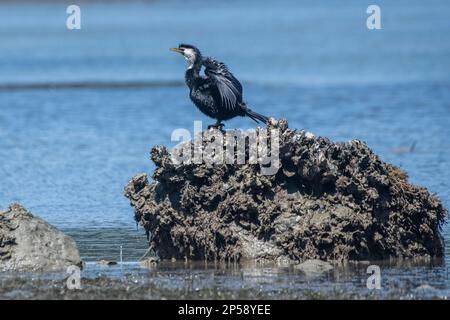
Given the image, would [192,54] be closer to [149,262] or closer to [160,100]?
[149,262]

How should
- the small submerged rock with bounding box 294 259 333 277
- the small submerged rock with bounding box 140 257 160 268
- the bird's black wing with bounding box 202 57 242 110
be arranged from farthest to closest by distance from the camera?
the bird's black wing with bounding box 202 57 242 110 → the small submerged rock with bounding box 140 257 160 268 → the small submerged rock with bounding box 294 259 333 277

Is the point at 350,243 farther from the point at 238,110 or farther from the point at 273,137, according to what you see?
the point at 238,110

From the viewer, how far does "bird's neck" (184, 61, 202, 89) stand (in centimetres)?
1320

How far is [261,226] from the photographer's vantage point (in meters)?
12.0

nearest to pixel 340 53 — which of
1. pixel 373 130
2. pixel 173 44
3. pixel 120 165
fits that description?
pixel 173 44

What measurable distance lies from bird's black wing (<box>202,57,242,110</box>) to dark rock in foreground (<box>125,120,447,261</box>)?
1.07 meters

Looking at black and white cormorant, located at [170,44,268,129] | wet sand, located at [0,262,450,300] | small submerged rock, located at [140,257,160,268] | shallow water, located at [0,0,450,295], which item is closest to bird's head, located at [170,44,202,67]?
black and white cormorant, located at [170,44,268,129]

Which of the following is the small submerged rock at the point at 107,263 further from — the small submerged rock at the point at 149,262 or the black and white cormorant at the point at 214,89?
the black and white cormorant at the point at 214,89

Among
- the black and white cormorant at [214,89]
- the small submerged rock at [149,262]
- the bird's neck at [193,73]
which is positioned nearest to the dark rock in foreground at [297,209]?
the small submerged rock at [149,262]

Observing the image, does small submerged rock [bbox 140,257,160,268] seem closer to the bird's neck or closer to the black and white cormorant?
the black and white cormorant

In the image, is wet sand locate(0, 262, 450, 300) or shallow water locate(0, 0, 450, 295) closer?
wet sand locate(0, 262, 450, 300)

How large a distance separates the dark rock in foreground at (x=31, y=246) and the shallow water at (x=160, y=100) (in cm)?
84

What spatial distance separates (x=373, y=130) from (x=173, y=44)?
2830 cm

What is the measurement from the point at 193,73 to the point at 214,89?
30cm
